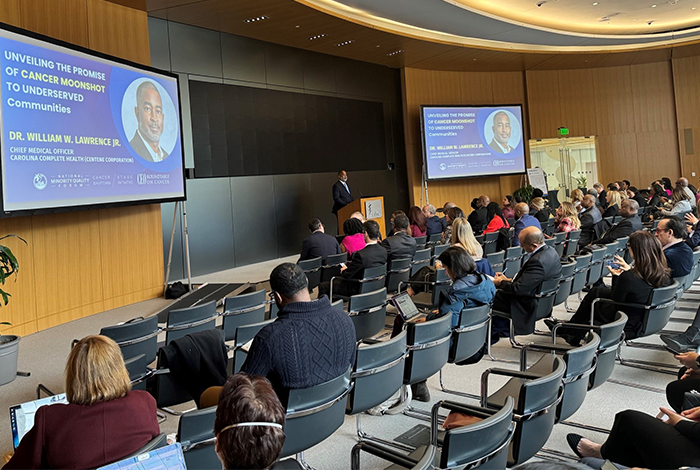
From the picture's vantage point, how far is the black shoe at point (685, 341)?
406 cm

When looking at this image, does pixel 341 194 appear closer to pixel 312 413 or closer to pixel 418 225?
pixel 418 225

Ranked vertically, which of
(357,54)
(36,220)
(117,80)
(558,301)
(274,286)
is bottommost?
(558,301)

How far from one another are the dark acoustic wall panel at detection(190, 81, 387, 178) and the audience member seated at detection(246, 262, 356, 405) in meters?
8.00

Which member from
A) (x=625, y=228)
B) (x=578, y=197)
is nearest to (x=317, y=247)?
(x=625, y=228)

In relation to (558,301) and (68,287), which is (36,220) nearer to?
(68,287)

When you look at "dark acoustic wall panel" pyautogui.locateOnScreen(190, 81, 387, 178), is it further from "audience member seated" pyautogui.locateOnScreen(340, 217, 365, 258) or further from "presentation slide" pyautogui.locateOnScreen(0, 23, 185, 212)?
"audience member seated" pyautogui.locateOnScreen(340, 217, 365, 258)

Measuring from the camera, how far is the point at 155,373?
11.4 ft

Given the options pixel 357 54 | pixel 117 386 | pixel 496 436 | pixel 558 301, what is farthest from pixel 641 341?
pixel 357 54

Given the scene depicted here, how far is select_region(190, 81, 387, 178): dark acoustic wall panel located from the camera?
10.7 meters

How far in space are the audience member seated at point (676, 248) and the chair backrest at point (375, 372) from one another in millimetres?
3279

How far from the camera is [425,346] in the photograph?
367 cm

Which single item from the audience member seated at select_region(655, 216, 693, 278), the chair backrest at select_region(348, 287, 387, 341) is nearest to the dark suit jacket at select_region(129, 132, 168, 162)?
the chair backrest at select_region(348, 287, 387, 341)

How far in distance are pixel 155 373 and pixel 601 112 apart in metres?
18.7

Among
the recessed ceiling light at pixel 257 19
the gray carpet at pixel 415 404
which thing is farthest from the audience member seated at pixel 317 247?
the recessed ceiling light at pixel 257 19
